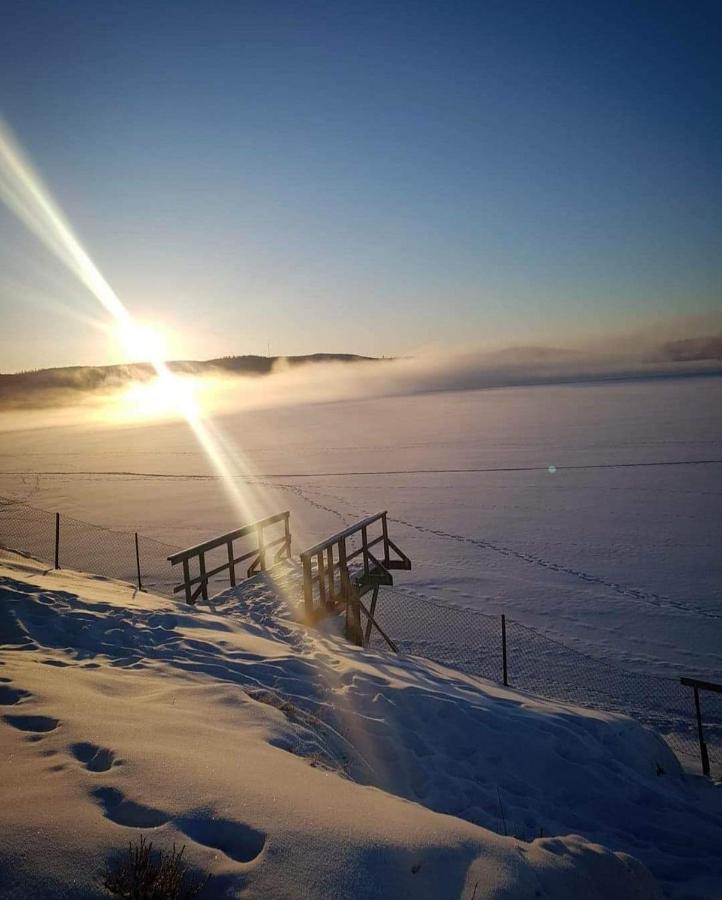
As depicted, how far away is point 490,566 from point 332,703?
11.6 meters

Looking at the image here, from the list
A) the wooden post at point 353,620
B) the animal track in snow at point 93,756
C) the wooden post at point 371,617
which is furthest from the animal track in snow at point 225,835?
the wooden post at point 371,617

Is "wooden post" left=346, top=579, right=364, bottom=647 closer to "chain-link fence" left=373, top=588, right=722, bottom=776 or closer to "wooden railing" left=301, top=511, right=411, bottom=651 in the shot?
"wooden railing" left=301, top=511, right=411, bottom=651

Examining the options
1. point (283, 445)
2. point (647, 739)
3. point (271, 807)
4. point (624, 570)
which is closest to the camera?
point (271, 807)

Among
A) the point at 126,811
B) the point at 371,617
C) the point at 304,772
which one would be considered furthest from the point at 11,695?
the point at 371,617

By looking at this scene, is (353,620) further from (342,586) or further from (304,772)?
(304,772)

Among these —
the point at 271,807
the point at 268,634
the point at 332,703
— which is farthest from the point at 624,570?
the point at 271,807

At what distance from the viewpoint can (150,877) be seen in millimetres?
2428

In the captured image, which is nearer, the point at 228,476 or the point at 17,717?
the point at 17,717

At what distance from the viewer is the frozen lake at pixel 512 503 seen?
43.5 ft

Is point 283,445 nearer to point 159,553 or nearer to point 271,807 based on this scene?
point 159,553

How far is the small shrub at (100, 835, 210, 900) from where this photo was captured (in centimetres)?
236

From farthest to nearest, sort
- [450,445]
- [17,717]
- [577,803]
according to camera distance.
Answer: [450,445] < [577,803] < [17,717]

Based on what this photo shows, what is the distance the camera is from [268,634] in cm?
841

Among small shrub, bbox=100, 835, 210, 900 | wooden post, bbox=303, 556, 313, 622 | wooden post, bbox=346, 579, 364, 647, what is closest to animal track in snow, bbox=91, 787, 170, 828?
small shrub, bbox=100, 835, 210, 900
